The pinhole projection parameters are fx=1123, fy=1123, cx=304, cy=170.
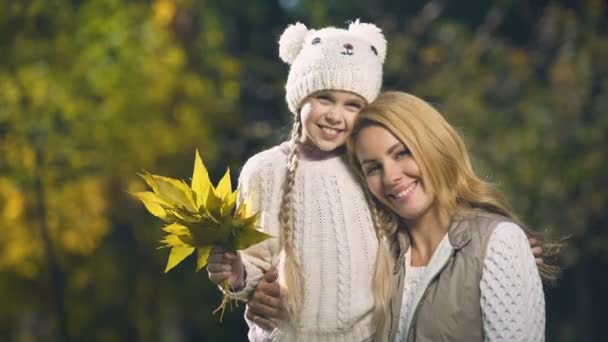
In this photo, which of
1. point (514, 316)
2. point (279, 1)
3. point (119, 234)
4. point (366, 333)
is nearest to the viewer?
point (514, 316)

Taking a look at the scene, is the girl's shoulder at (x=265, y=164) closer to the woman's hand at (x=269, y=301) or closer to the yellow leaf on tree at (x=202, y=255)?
the woman's hand at (x=269, y=301)

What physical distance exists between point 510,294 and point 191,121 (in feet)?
29.7

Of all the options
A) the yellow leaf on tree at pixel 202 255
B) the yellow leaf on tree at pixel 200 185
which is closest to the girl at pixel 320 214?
the yellow leaf on tree at pixel 202 255

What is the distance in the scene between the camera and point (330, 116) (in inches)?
155

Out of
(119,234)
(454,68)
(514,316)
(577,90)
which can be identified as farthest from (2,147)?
(514,316)

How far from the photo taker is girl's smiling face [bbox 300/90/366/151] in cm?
394

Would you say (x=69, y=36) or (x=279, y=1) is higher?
(x=279, y=1)

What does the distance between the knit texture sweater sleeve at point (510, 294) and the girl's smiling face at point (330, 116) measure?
0.74m

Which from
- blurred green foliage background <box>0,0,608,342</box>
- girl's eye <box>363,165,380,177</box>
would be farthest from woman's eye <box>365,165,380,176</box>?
blurred green foliage background <box>0,0,608,342</box>

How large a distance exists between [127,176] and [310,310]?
881 centimetres

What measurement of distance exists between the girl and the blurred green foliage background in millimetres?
6402

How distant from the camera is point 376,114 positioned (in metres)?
3.72

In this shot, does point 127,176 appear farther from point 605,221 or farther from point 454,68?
Answer: point 605,221

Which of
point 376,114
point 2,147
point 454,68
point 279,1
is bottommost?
point 376,114
